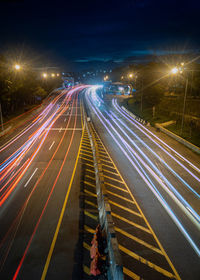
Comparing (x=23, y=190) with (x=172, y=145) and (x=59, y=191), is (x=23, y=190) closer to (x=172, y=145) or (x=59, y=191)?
(x=59, y=191)

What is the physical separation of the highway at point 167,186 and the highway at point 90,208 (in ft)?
0.18

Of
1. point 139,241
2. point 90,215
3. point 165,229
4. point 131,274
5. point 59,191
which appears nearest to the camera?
point 131,274

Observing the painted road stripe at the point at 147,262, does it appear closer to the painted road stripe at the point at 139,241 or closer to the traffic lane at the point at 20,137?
the painted road stripe at the point at 139,241

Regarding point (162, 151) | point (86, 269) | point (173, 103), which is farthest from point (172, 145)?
point (173, 103)

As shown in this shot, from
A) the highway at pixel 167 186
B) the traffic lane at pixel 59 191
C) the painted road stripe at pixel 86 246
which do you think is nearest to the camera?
the highway at pixel 167 186

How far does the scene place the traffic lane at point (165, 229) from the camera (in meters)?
8.95

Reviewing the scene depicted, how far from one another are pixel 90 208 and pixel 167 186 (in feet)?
21.9

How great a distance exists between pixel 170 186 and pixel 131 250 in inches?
303

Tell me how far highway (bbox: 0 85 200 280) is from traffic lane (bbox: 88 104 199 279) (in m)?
0.05

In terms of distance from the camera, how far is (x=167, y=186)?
16000 mm

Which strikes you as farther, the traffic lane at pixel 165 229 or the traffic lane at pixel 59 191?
the traffic lane at pixel 59 191

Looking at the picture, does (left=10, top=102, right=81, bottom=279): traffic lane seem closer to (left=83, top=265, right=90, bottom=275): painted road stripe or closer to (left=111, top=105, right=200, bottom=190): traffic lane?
(left=83, top=265, right=90, bottom=275): painted road stripe

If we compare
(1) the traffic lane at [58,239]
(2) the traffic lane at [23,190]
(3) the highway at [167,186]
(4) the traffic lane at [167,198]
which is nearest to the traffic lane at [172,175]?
(3) the highway at [167,186]

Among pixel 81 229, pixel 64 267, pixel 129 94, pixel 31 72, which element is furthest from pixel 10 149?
pixel 129 94
